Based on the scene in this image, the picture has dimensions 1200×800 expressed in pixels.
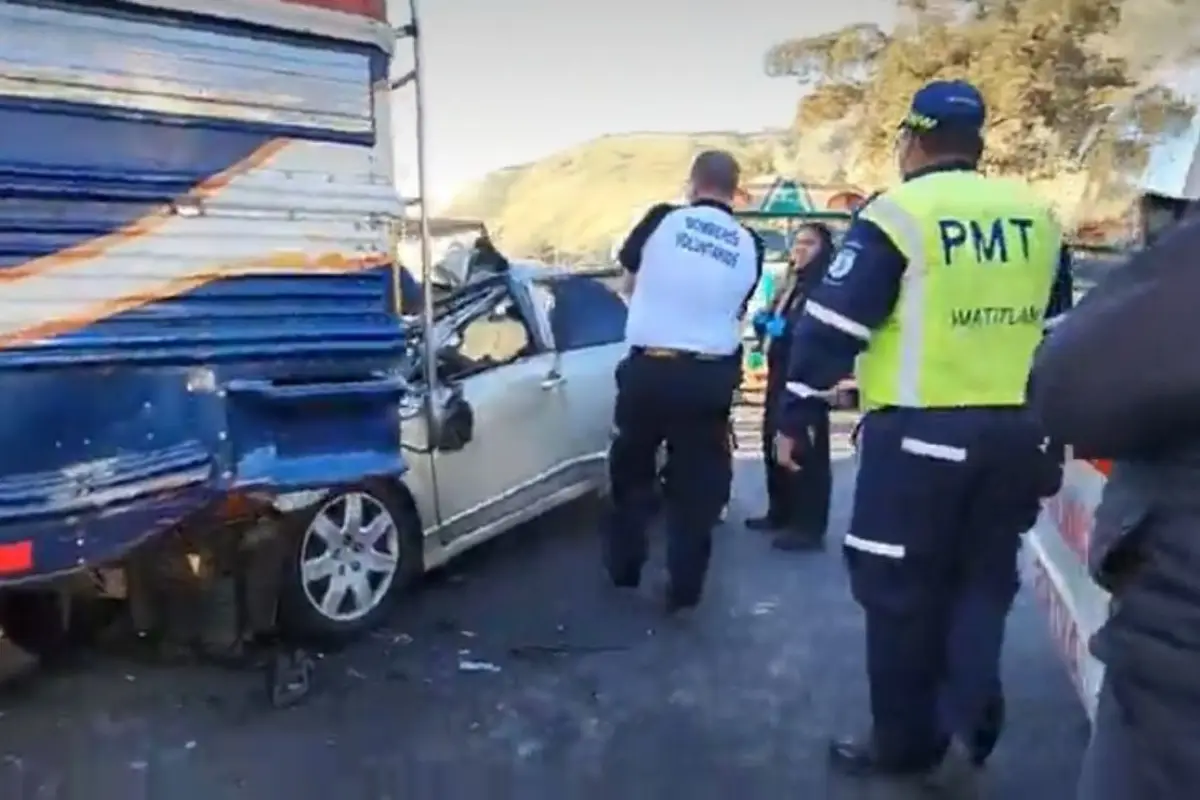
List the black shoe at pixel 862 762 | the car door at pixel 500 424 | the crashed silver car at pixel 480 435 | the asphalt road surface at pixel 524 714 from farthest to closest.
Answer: the car door at pixel 500 424 → the crashed silver car at pixel 480 435 → the asphalt road surface at pixel 524 714 → the black shoe at pixel 862 762

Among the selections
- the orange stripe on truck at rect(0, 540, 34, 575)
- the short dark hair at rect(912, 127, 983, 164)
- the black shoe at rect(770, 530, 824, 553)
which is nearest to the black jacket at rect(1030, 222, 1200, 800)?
the short dark hair at rect(912, 127, 983, 164)

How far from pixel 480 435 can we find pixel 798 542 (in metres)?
1.89

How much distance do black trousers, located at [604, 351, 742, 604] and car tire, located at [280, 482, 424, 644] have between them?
931 millimetres

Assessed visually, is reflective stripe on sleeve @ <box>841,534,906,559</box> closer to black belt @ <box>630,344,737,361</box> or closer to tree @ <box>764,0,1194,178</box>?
black belt @ <box>630,344,737,361</box>

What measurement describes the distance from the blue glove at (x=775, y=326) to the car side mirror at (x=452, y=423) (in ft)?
6.84

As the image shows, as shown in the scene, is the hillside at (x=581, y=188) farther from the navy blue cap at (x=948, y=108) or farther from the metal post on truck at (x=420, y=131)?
the navy blue cap at (x=948, y=108)

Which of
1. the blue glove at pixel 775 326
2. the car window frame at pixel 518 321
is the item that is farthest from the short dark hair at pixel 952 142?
the blue glove at pixel 775 326

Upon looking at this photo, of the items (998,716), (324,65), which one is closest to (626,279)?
(324,65)

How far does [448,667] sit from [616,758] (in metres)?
1.21

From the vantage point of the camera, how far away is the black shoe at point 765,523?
28.6 ft

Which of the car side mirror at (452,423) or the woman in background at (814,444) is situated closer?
the car side mirror at (452,423)

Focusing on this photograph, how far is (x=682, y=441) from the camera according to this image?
6602 millimetres

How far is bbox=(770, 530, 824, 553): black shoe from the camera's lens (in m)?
8.29

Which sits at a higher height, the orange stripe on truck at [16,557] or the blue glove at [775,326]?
the blue glove at [775,326]
